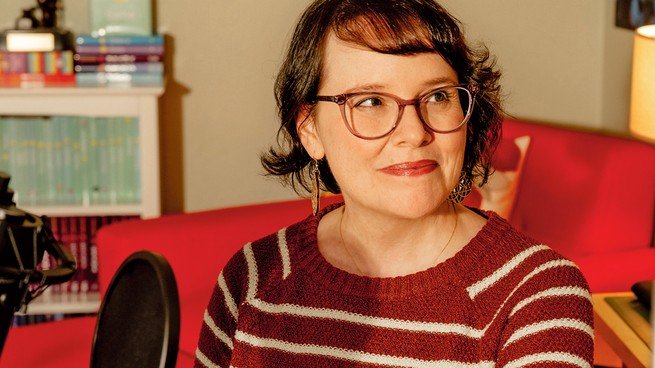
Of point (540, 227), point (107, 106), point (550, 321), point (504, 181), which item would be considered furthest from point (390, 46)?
point (107, 106)

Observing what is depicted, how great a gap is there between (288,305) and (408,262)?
0.17 m

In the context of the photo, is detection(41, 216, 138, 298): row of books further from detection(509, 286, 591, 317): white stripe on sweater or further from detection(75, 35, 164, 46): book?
detection(509, 286, 591, 317): white stripe on sweater

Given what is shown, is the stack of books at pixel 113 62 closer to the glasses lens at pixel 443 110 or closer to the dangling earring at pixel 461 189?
the dangling earring at pixel 461 189

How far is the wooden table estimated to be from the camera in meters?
2.17

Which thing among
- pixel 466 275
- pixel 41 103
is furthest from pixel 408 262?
pixel 41 103

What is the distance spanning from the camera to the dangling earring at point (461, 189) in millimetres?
1434

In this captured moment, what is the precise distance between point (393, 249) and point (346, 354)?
0.50 feet

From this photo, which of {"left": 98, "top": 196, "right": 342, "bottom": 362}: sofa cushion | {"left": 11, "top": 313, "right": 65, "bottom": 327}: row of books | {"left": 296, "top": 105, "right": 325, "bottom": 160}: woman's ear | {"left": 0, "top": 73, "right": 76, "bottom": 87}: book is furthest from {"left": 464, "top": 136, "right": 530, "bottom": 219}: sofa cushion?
{"left": 296, "top": 105, "right": 325, "bottom": 160}: woman's ear

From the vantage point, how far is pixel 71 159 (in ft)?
11.5

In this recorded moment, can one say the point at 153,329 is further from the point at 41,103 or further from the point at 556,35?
the point at 556,35

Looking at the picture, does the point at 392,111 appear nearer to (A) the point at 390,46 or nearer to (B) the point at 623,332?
(A) the point at 390,46

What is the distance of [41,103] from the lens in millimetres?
3357

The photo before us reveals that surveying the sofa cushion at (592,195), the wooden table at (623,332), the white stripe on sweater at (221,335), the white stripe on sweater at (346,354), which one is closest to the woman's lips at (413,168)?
the white stripe on sweater at (346,354)

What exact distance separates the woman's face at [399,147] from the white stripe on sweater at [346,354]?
0.59 ft
